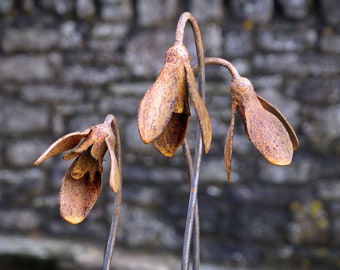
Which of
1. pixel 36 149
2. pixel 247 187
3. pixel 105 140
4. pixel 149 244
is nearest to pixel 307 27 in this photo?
pixel 247 187

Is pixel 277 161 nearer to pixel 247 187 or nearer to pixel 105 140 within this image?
pixel 105 140

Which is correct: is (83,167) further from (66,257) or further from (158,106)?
(66,257)

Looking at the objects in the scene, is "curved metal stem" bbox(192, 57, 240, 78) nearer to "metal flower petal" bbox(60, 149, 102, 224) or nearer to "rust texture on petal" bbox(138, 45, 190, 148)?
"rust texture on petal" bbox(138, 45, 190, 148)

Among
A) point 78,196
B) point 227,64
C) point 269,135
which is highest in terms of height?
point 227,64

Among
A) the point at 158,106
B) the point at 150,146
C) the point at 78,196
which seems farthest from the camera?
the point at 150,146

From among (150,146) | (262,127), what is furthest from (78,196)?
(150,146)

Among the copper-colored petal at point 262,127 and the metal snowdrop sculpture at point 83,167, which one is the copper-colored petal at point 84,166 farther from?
the copper-colored petal at point 262,127

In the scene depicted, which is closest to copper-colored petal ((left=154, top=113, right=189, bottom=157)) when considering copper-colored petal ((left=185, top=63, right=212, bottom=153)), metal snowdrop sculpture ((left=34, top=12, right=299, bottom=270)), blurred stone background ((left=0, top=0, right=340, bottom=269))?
metal snowdrop sculpture ((left=34, top=12, right=299, bottom=270))
